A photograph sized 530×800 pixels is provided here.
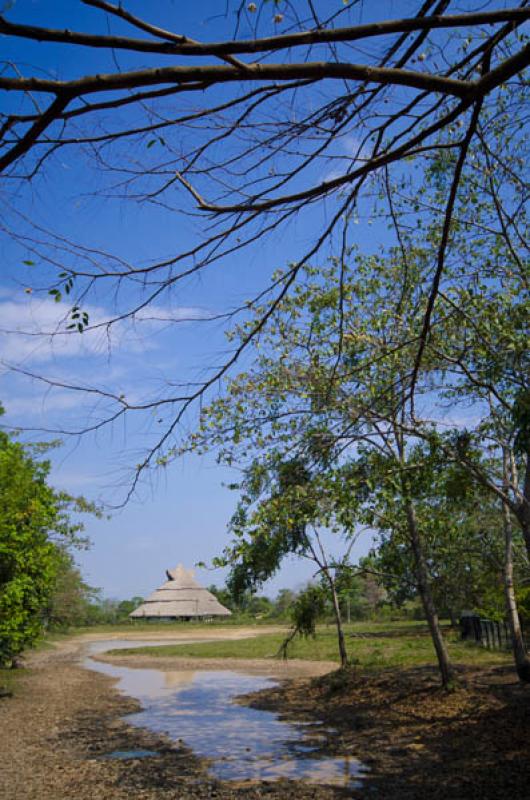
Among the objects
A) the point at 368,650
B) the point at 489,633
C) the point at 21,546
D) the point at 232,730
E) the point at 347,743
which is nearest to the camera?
the point at 347,743

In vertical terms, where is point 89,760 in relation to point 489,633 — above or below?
Result: below

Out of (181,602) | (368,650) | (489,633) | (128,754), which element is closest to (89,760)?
(128,754)

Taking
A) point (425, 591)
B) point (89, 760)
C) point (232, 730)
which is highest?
point (425, 591)

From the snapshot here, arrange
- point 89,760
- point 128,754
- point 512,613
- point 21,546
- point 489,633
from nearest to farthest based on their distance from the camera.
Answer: point 89,760 → point 128,754 → point 512,613 → point 21,546 → point 489,633

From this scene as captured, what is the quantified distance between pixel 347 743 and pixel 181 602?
48124mm

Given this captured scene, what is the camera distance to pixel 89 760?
339 inches

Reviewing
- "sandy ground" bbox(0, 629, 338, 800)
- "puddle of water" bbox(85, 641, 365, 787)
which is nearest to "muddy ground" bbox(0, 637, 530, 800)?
"sandy ground" bbox(0, 629, 338, 800)

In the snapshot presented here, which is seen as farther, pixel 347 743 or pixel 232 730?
pixel 232 730

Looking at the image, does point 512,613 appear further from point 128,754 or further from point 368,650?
point 368,650

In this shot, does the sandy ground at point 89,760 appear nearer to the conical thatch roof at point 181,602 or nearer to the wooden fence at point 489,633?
the wooden fence at point 489,633

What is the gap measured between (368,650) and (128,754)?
13.6 metres

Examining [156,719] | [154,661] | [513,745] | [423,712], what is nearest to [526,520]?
[513,745]

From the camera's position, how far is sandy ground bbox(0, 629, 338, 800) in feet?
22.5

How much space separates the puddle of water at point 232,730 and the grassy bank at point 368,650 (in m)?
3.02
